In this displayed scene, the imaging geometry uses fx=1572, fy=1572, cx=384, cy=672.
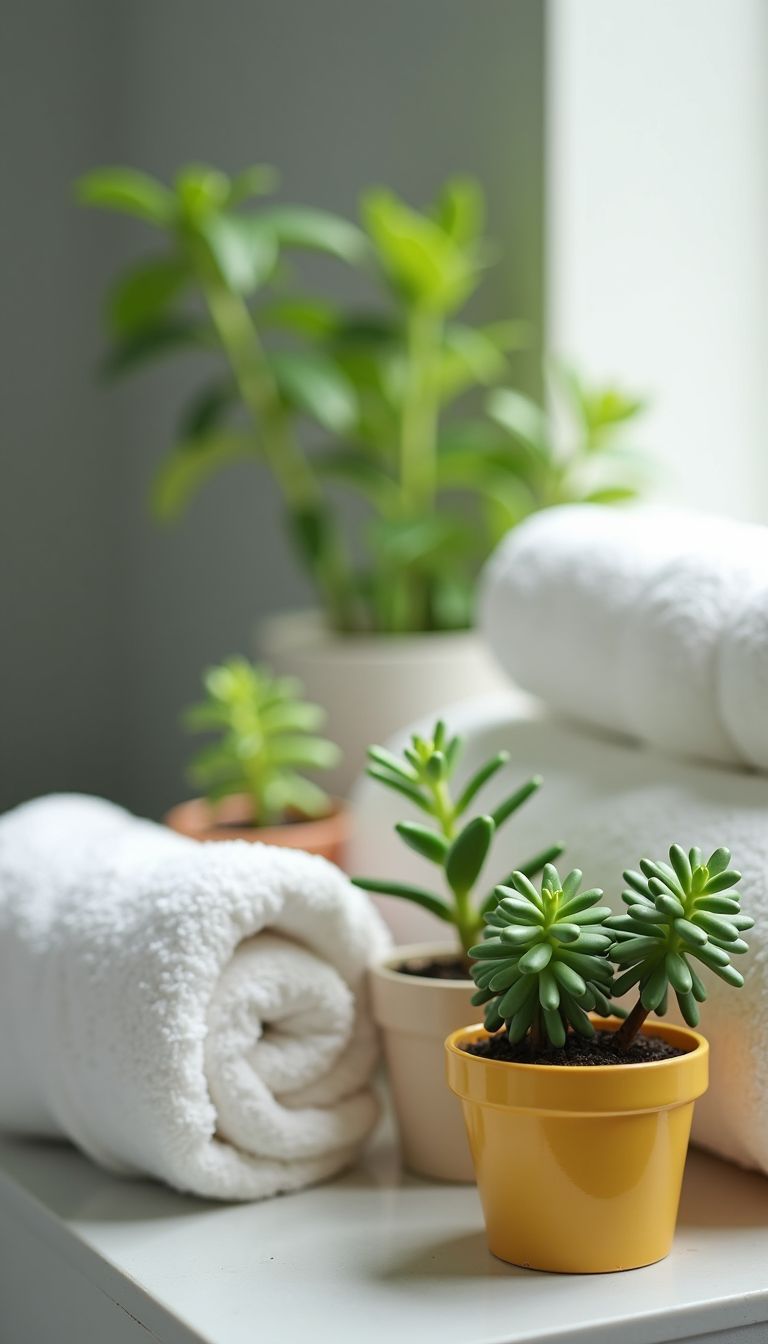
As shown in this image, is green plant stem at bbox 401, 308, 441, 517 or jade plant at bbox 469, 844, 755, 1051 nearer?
jade plant at bbox 469, 844, 755, 1051

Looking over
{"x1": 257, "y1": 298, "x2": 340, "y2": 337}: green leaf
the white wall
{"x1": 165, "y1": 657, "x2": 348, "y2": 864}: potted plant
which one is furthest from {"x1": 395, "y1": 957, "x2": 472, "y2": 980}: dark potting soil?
{"x1": 257, "y1": 298, "x2": 340, "y2": 337}: green leaf

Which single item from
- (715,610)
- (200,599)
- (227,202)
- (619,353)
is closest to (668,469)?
(619,353)

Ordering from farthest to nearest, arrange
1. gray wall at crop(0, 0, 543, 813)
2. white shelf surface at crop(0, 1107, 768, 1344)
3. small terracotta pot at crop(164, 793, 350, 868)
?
1. gray wall at crop(0, 0, 543, 813)
2. small terracotta pot at crop(164, 793, 350, 868)
3. white shelf surface at crop(0, 1107, 768, 1344)

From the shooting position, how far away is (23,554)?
1530mm

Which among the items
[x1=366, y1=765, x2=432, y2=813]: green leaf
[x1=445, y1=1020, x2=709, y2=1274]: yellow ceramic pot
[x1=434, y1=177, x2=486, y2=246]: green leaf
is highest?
[x1=434, y1=177, x2=486, y2=246]: green leaf

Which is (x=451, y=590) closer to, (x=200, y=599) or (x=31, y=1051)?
(x=200, y=599)

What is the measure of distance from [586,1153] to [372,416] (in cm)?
77

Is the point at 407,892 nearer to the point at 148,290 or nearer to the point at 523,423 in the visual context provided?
the point at 523,423

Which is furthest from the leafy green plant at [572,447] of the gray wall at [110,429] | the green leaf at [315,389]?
the gray wall at [110,429]

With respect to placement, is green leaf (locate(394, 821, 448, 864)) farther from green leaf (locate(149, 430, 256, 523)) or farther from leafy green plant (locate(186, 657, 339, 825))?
green leaf (locate(149, 430, 256, 523))

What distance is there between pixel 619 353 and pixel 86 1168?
0.71m

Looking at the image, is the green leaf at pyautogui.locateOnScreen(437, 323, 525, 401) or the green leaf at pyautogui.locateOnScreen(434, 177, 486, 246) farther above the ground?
the green leaf at pyautogui.locateOnScreen(434, 177, 486, 246)

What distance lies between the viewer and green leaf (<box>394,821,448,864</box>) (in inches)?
23.8

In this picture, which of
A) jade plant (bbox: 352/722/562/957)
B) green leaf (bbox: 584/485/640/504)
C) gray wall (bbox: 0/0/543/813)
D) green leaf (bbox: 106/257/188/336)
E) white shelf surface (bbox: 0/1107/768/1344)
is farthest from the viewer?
gray wall (bbox: 0/0/543/813)
